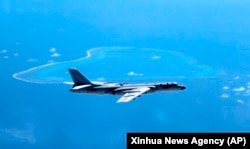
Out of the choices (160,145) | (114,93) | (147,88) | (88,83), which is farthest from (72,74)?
(160,145)

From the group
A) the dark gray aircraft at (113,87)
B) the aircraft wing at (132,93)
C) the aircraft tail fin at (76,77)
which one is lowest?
the aircraft wing at (132,93)

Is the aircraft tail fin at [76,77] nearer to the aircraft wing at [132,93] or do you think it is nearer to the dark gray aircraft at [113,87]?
the dark gray aircraft at [113,87]

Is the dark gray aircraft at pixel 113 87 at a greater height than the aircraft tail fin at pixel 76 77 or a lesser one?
lesser

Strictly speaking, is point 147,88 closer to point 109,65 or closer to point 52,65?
point 109,65

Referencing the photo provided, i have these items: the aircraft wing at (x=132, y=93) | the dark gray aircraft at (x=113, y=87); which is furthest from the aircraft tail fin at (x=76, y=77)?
the aircraft wing at (x=132, y=93)

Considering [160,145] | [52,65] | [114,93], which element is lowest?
[160,145]

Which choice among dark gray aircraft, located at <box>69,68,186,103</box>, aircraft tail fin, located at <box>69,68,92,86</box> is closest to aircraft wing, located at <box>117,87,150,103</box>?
dark gray aircraft, located at <box>69,68,186,103</box>

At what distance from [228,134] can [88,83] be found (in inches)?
80.6

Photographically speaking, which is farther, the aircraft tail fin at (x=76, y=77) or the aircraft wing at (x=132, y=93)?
the aircraft tail fin at (x=76, y=77)

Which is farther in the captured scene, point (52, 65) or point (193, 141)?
point (52, 65)

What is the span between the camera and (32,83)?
5992 mm

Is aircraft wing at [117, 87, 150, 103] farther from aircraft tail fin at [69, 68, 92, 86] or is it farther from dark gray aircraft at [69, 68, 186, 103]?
aircraft tail fin at [69, 68, 92, 86]

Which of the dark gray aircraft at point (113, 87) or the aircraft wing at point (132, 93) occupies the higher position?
the dark gray aircraft at point (113, 87)

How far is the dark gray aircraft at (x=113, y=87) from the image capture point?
5.89 metres
